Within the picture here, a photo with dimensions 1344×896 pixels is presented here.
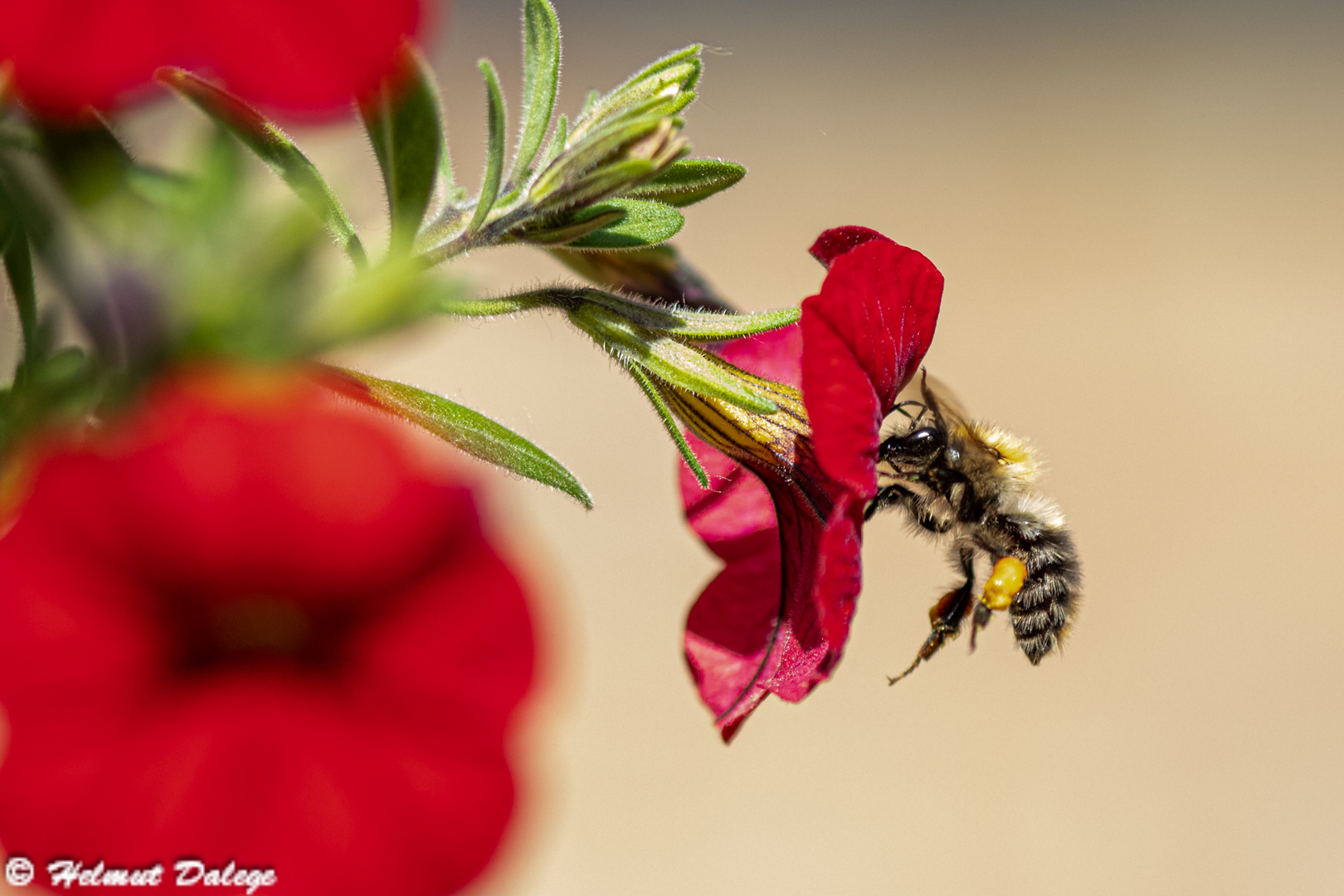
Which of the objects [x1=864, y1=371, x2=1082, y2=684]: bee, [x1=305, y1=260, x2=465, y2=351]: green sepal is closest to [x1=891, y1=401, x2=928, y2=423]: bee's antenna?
[x1=864, y1=371, x2=1082, y2=684]: bee

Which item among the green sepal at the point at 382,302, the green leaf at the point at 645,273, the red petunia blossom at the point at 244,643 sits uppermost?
the green leaf at the point at 645,273

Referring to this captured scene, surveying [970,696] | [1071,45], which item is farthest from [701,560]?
[1071,45]

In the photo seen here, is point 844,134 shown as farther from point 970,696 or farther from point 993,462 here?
point 993,462

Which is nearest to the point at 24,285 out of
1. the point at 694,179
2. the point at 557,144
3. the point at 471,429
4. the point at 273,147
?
the point at 273,147

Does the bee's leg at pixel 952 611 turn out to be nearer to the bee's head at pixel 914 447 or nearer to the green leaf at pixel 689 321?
the bee's head at pixel 914 447

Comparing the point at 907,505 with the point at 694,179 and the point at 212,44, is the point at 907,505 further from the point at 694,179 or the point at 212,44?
the point at 212,44

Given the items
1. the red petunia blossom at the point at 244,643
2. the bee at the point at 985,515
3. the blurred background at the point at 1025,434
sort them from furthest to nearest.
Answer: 1. the blurred background at the point at 1025,434
2. the bee at the point at 985,515
3. the red petunia blossom at the point at 244,643

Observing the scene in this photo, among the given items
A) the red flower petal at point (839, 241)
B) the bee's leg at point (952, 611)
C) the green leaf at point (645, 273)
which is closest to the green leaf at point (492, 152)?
the green leaf at point (645, 273)
